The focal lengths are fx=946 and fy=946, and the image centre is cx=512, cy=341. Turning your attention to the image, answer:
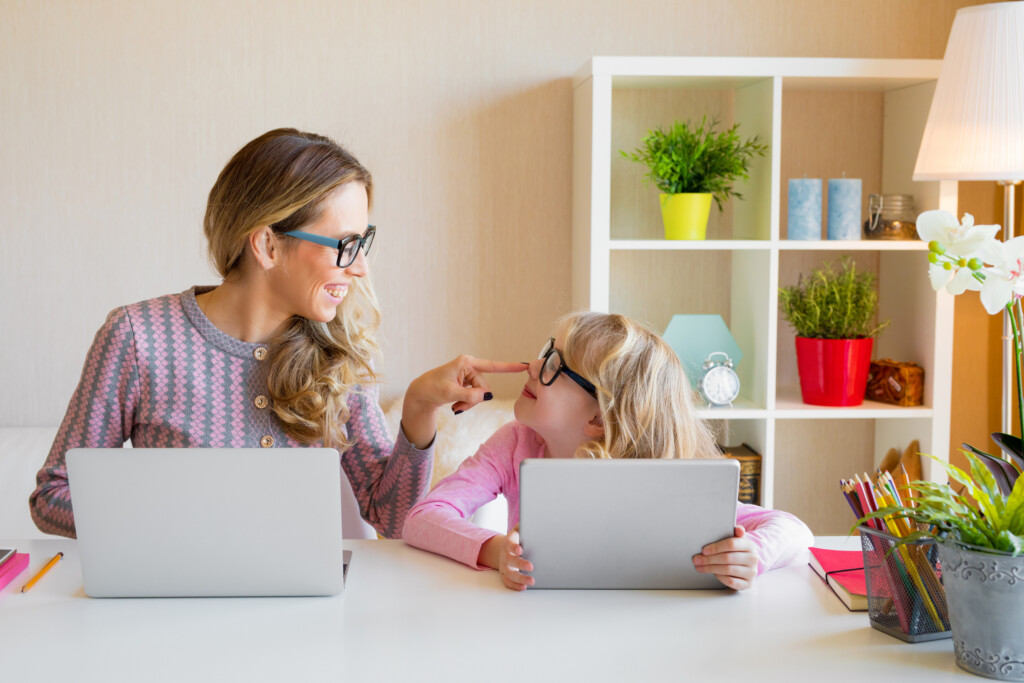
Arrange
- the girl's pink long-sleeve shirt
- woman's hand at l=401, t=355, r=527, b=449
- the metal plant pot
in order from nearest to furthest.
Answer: the metal plant pot
the girl's pink long-sleeve shirt
woman's hand at l=401, t=355, r=527, b=449

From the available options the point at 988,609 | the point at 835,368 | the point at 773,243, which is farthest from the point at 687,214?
the point at 988,609

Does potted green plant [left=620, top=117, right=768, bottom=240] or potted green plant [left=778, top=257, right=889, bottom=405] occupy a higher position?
potted green plant [left=620, top=117, right=768, bottom=240]

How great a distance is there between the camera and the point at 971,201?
110 inches

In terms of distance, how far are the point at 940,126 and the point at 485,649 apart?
5.59 feet

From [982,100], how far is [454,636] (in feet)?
5.63

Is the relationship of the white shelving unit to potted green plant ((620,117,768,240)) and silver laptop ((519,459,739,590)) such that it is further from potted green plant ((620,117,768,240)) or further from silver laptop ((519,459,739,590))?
silver laptop ((519,459,739,590))

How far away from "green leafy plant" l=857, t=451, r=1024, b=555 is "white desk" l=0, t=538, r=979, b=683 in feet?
0.48

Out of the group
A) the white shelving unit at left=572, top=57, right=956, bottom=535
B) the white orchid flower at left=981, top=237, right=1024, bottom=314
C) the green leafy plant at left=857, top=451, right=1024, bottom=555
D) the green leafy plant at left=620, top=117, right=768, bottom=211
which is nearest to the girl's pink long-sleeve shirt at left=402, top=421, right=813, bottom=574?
the green leafy plant at left=857, top=451, right=1024, bottom=555

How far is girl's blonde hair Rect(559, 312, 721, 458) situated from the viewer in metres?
1.54

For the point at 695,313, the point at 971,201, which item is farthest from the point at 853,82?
the point at 695,313

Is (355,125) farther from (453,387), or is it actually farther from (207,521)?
(207,521)

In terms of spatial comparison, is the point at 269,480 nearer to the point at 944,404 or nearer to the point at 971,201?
the point at 944,404

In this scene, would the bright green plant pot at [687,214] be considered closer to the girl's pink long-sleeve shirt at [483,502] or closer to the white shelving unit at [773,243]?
the white shelving unit at [773,243]

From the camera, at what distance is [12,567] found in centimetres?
126
